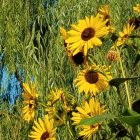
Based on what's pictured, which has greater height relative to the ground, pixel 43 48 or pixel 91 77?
pixel 43 48

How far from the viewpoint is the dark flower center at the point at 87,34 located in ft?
3.10

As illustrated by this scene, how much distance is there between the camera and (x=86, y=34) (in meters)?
0.96

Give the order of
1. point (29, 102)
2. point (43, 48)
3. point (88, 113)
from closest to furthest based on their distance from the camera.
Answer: point (88, 113)
point (29, 102)
point (43, 48)

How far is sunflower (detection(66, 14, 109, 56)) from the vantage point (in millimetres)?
912

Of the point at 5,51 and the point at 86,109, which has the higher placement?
the point at 5,51

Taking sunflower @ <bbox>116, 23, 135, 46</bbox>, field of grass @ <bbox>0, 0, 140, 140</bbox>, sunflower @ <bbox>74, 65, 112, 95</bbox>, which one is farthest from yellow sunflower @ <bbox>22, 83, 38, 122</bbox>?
field of grass @ <bbox>0, 0, 140, 140</bbox>

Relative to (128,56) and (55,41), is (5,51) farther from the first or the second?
(128,56)

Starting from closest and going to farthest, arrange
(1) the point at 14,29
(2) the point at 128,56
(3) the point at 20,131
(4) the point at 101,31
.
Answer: (4) the point at 101,31, (3) the point at 20,131, (2) the point at 128,56, (1) the point at 14,29

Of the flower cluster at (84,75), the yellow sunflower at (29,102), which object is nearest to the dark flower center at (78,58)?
the flower cluster at (84,75)

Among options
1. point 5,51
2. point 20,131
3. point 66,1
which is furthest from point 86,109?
point 66,1

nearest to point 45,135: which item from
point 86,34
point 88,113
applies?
point 88,113

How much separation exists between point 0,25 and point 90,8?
635 mm

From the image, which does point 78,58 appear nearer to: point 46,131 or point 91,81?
point 91,81

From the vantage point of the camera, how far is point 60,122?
0.99m
